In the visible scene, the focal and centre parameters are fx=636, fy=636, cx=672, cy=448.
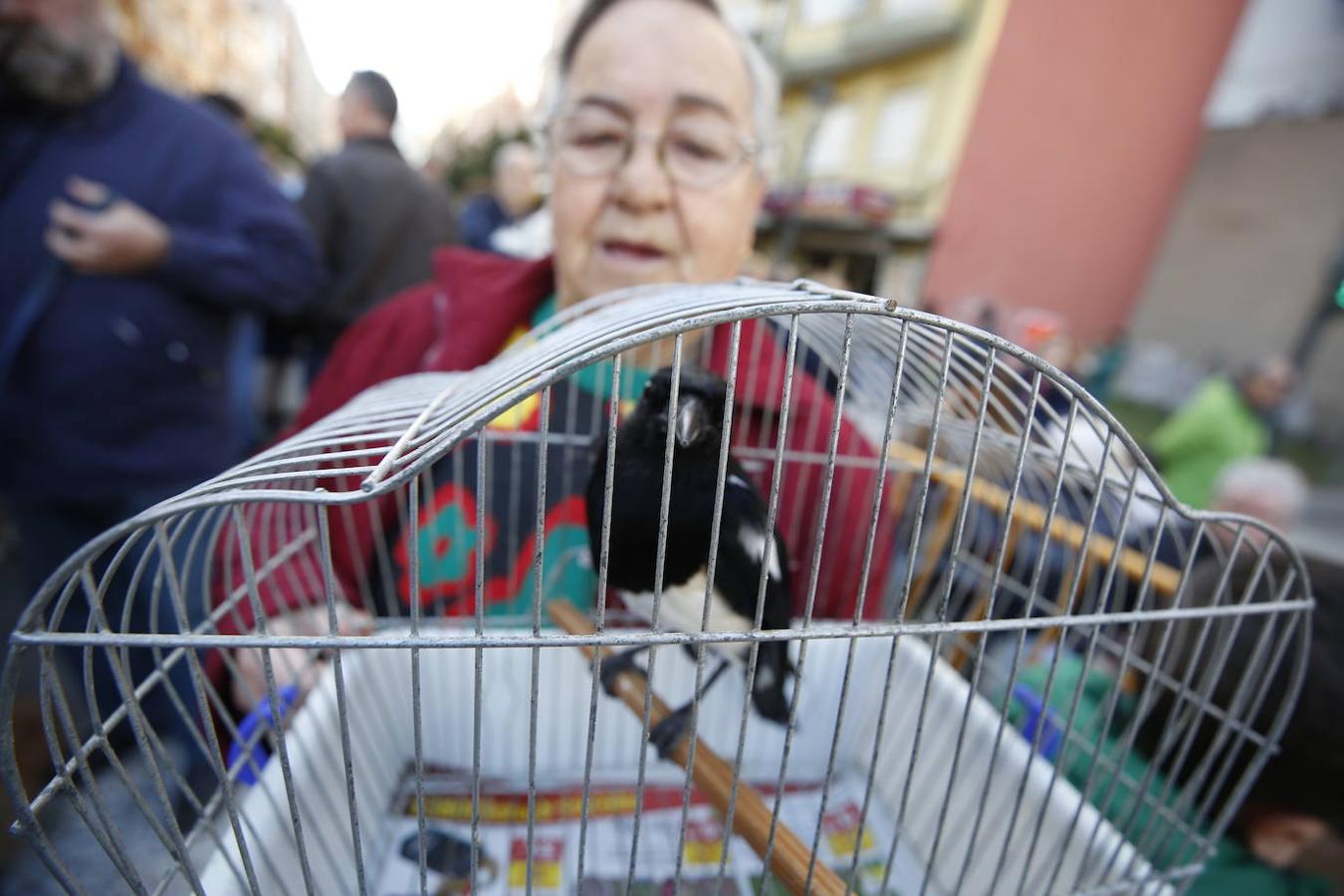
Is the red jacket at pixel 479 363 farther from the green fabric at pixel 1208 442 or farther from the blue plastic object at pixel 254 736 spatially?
the green fabric at pixel 1208 442

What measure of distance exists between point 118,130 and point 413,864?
1.37 m

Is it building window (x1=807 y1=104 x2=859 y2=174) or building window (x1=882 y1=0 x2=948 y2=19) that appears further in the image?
building window (x1=807 y1=104 x2=859 y2=174)

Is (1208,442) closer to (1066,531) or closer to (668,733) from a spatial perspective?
(1066,531)

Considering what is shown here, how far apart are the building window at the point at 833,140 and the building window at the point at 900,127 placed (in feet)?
1.60

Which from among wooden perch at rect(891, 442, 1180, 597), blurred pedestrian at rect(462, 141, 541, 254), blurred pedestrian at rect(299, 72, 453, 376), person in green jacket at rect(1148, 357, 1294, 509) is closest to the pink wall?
person in green jacket at rect(1148, 357, 1294, 509)

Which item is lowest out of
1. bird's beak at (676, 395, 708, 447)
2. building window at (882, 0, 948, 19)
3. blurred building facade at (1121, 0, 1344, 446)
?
bird's beak at (676, 395, 708, 447)

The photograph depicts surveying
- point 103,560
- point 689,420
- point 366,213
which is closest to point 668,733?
point 689,420

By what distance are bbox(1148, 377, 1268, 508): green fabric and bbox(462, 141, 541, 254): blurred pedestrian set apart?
2890 mm

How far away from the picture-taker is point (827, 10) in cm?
862

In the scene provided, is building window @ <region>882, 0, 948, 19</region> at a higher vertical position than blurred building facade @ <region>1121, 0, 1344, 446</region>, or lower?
higher

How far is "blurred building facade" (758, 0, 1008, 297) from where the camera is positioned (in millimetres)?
6922

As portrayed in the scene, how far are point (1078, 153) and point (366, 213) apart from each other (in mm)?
8604

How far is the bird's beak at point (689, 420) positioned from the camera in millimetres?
540

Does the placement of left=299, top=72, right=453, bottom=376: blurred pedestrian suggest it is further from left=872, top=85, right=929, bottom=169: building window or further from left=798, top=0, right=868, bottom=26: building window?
left=798, top=0, right=868, bottom=26: building window
